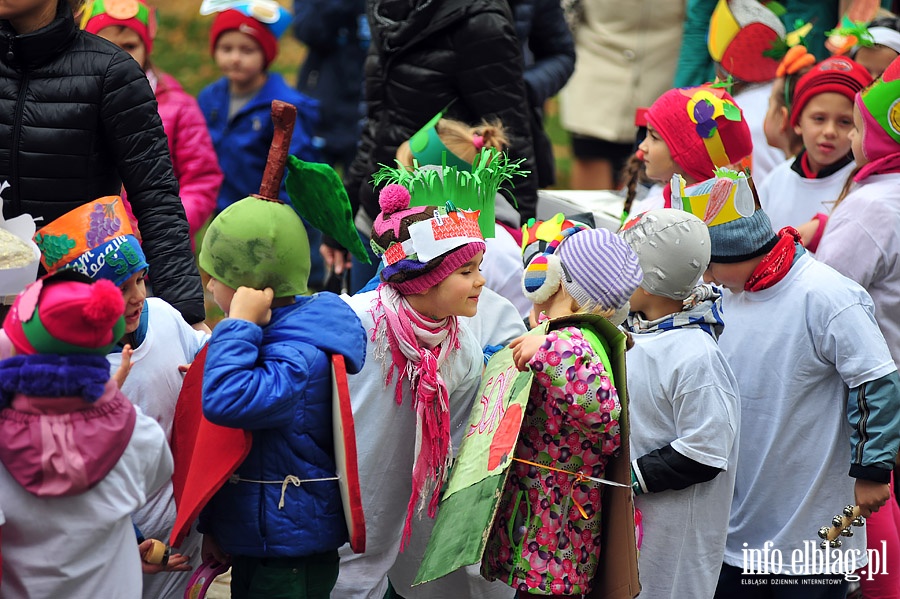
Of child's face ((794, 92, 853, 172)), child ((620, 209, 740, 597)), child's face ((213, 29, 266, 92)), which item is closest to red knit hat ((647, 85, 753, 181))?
child's face ((794, 92, 853, 172))

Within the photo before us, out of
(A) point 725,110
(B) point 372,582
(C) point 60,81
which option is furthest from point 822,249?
(C) point 60,81

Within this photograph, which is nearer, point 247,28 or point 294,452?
point 294,452

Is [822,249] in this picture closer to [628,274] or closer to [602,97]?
[628,274]

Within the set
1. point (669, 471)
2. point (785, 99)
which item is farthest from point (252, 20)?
point (669, 471)

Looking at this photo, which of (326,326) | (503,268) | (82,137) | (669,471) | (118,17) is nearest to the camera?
(326,326)

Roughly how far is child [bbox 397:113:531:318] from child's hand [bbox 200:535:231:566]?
1596 mm

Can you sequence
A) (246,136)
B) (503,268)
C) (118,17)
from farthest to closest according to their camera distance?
(246,136), (118,17), (503,268)

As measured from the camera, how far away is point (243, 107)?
269 inches

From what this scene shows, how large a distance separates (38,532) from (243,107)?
437 cm

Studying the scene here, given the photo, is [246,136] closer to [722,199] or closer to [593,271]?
[722,199]

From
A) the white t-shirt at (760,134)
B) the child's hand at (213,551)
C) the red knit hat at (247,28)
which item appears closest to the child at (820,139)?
the white t-shirt at (760,134)

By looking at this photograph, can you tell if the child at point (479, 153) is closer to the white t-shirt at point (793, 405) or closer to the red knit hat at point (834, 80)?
the white t-shirt at point (793, 405)

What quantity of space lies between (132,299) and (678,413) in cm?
162

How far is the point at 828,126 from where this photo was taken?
500 cm
